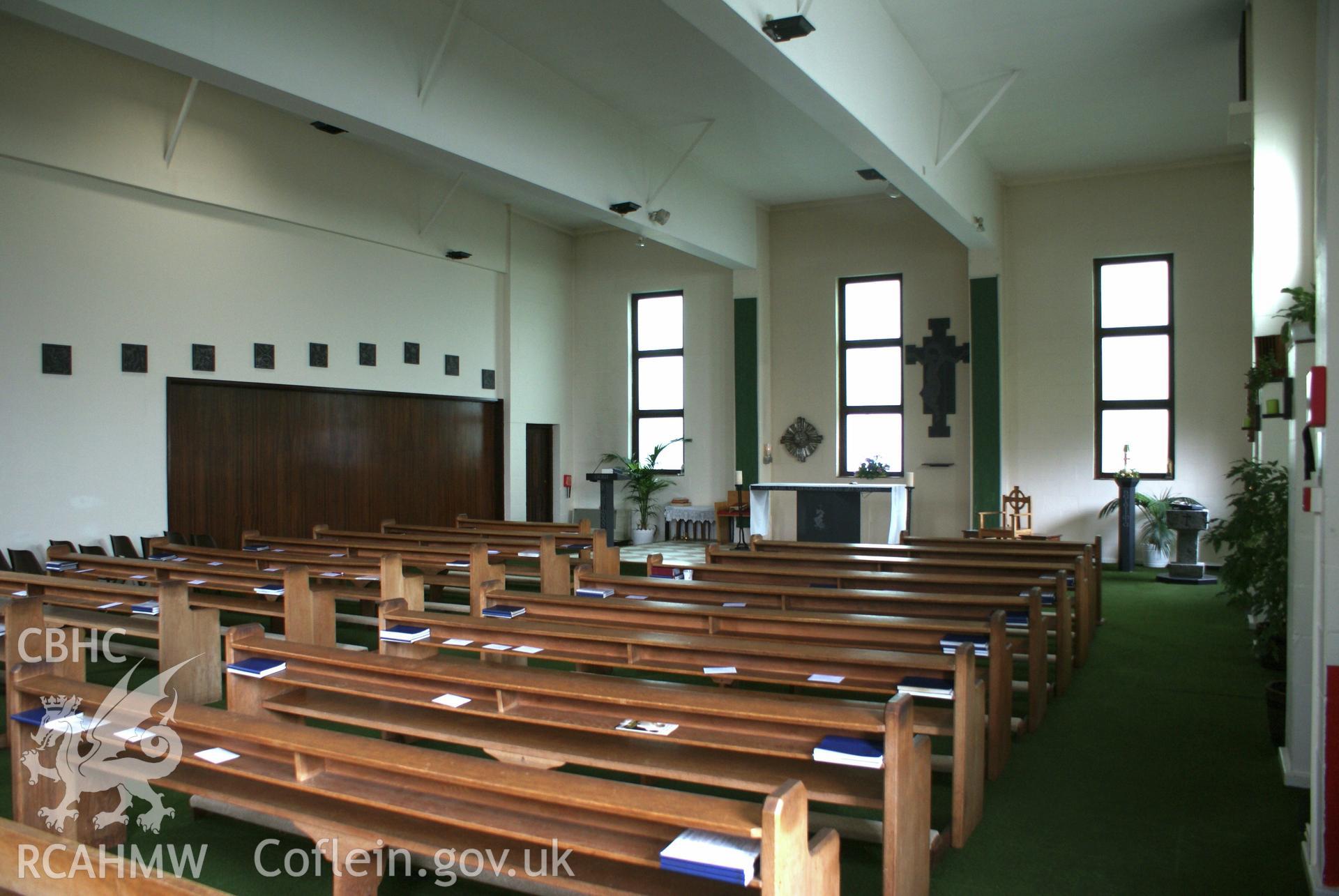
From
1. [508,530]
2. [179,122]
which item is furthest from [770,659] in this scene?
[179,122]

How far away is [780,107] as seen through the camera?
8.30 m

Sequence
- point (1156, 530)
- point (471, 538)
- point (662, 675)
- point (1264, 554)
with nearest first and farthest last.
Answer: point (1264, 554), point (662, 675), point (471, 538), point (1156, 530)

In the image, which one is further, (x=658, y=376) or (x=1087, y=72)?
(x=658, y=376)

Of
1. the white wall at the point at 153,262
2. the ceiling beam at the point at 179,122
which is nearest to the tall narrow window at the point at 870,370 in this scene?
the white wall at the point at 153,262

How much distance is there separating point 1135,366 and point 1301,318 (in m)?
7.10

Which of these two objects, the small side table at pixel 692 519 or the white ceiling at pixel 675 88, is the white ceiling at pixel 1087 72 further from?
the small side table at pixel 692 519

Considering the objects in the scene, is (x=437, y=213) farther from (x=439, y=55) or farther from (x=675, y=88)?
(x=439, y=55)

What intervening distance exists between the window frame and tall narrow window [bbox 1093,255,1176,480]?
4854mm

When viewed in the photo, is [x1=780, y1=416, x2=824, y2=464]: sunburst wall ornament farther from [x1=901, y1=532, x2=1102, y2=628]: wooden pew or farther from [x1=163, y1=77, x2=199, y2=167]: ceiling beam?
[x1=163, y1=77, x2=199, y2=167]: ceiling beam

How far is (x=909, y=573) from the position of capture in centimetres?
536

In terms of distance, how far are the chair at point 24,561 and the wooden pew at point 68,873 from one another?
19.1ft

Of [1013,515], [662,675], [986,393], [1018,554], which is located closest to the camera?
[662,675]

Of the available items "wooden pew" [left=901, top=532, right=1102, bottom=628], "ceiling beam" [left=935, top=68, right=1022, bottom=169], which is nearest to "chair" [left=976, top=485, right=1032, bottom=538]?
"wooden pew" [left=901, top=532, right=1102, bottom=628]

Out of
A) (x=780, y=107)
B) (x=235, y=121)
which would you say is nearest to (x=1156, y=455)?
(x=780, y=107)
